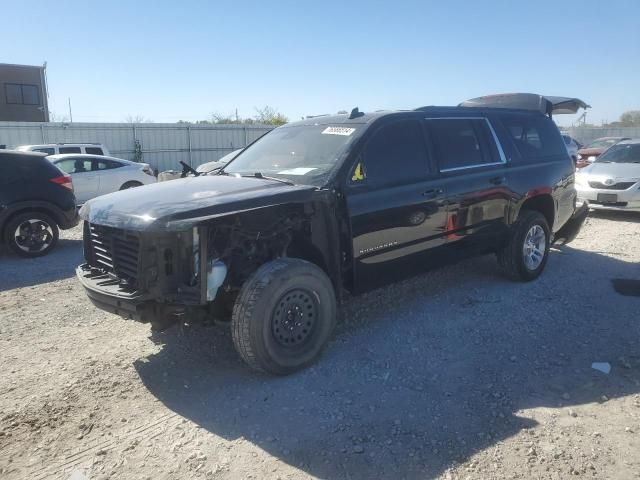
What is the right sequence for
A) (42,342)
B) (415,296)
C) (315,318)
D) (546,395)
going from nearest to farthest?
(546,395)
(315,318)
(42,342)
(415,296)

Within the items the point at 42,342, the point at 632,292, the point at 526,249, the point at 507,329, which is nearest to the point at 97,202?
the point at 42,342

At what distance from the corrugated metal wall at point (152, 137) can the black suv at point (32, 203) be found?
13.6 m

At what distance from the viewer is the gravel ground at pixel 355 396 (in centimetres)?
288

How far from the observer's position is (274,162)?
474cm

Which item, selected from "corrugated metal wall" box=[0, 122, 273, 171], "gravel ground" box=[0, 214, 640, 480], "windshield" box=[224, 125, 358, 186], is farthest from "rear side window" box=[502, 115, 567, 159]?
"corrugated metal wall" box=[0, 122, 273, 171]

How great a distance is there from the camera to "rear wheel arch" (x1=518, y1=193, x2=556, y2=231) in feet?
19.6

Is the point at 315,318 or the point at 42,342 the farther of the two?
the point at 42,342

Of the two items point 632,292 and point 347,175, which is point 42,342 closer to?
point 347,175

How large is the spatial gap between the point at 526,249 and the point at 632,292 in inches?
46.0

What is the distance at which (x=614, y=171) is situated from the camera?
10.6 m

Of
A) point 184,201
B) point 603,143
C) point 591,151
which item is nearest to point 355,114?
point 184,201

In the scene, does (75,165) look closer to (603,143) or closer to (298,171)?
(298,171)

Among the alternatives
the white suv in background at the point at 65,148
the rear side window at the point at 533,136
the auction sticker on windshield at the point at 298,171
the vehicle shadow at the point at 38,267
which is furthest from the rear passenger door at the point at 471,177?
the white suv in background at the point at 65,148

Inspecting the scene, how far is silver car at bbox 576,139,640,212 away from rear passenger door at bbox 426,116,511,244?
18.5 feet
